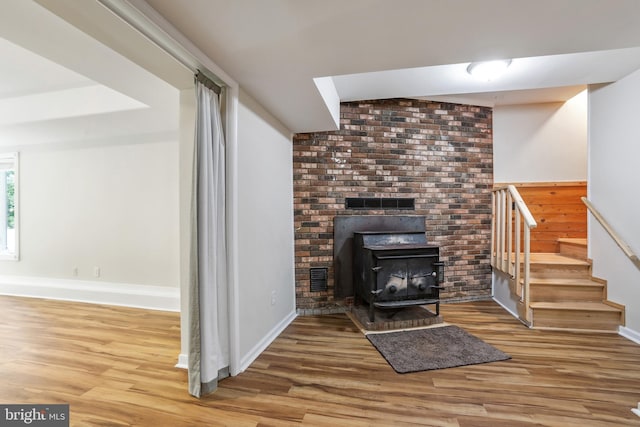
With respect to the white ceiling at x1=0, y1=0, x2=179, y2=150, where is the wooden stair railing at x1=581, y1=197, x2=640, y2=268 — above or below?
below

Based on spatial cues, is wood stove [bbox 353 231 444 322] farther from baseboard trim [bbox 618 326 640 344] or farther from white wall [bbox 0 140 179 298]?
white wall [bbox 0 140 179 298]

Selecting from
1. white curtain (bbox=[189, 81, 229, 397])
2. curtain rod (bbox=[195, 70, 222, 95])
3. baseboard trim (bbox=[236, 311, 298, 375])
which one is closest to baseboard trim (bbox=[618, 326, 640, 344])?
baseboard trim (bbox=[236, 311, 298, 375])

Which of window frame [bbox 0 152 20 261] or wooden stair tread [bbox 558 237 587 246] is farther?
window frame [bbox 0 152 20 261]

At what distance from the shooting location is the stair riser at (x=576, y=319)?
270 cm

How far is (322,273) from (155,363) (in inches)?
71.8

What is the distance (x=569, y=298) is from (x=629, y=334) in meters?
0.49

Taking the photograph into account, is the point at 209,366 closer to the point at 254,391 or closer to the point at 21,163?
the point at 254,391

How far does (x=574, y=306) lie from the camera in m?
2.82

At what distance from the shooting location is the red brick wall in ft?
11.2

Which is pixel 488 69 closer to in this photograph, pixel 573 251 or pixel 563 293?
pixel 563 293

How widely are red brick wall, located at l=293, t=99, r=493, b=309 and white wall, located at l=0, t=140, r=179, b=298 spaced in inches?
67.1

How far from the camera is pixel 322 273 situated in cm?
339

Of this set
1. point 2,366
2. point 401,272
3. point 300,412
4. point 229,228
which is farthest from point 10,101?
point 401,272

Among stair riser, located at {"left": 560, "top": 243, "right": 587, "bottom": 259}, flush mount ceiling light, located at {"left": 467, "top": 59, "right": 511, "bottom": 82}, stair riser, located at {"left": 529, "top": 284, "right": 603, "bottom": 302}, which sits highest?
flush mount ceiling light, located at {"left": 467, "top": 59, "right": 511, "bottom": 82}
